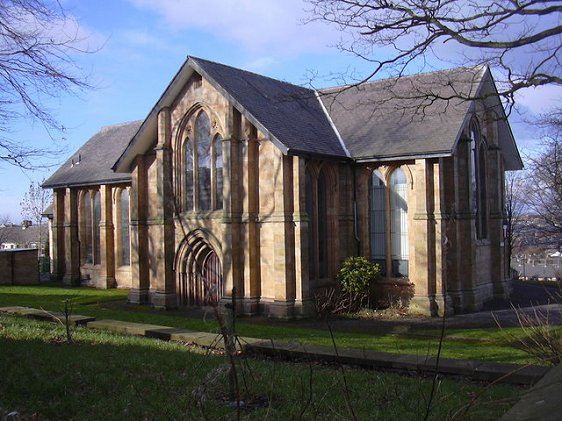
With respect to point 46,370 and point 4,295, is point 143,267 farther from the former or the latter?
point 46,370

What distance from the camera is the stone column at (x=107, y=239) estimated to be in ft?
101

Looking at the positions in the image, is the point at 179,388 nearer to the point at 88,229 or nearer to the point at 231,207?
the point at 231,207

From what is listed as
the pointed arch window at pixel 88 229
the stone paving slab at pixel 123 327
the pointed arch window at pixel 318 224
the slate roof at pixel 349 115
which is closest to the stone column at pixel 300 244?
the slate roof at pixel 349 115

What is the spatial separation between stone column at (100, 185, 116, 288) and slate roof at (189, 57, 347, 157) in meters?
11.6

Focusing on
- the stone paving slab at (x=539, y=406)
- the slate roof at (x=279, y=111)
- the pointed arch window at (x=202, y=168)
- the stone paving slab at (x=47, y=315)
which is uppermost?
the slate roof at (x=279, y=111)

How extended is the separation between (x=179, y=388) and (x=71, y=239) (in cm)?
2710

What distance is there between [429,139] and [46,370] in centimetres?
1513

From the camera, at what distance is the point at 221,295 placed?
2134cm

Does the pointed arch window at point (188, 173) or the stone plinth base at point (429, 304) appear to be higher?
the pointed arch window at point (188, 173)

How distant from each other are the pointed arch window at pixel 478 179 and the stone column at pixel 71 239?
21771 millimetres

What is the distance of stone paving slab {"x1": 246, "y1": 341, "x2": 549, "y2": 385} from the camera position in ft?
29.9

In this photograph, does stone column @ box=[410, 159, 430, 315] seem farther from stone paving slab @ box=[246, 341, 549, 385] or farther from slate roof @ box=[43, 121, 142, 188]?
slate roof @ box=[43, 121, 142, 188]

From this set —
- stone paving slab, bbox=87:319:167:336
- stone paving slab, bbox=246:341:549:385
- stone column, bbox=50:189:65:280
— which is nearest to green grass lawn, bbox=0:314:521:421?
stone paving slab, bbox=246:341:549:385

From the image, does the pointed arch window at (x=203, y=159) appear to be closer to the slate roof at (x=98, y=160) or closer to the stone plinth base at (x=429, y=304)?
the stone plinth base at (x=429, y=304)
